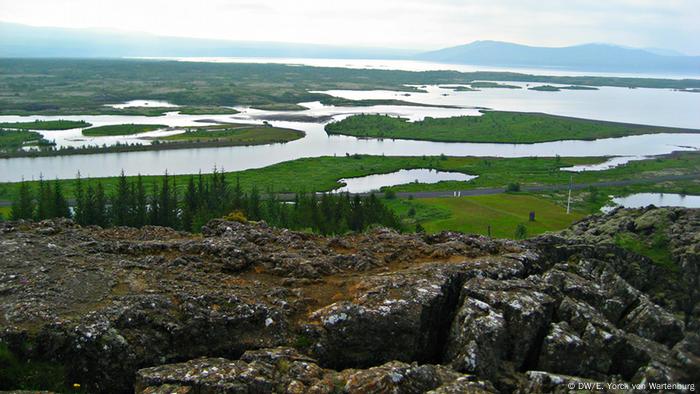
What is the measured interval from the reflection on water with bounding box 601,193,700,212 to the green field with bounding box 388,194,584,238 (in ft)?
45.1

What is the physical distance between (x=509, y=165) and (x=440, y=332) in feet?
351

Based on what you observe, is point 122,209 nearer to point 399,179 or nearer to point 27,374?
point 27,374

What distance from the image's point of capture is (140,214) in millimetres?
59156

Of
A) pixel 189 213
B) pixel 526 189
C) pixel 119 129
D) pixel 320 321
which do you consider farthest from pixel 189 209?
pixel 119 129

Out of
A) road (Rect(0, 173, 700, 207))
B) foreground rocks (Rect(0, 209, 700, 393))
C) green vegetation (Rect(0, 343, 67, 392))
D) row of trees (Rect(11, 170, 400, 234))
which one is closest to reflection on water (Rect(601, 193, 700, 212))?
road (Rect(0, 173, 700, 207))

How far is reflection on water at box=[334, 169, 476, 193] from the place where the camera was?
323 feet

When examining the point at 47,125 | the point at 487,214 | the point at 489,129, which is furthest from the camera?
the point at 489,129

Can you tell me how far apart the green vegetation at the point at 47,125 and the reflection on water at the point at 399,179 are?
9974 cm

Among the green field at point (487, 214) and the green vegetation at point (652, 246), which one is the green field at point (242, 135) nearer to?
the green field at point (487, 214)

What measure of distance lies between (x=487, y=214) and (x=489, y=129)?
10150cm

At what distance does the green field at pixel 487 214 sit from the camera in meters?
67.1

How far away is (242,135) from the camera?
14825 centimetres

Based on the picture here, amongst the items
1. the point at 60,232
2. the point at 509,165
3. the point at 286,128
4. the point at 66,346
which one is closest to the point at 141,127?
the point at 286,128

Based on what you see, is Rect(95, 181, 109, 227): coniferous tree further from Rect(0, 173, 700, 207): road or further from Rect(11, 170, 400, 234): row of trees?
Rect(0, 173, 700, 207): road
